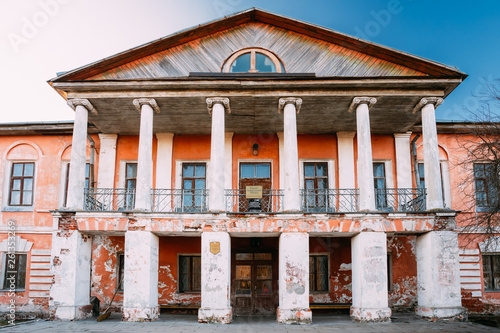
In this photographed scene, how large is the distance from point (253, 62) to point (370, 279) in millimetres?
7890

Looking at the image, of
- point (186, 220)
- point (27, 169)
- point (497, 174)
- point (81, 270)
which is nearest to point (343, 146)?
point (497, 174)

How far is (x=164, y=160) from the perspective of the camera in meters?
17.1

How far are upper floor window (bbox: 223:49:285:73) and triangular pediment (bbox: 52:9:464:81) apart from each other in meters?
0.19

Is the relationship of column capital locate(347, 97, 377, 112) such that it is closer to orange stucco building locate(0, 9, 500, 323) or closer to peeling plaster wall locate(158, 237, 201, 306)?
orange stucco building locate(0, 9, 500, 323)

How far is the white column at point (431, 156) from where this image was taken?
45.4ft

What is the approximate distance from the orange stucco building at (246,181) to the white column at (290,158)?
5 centimetres

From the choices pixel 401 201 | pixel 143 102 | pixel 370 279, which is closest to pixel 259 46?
pixel 143 102

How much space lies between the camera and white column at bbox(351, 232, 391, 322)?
1295 cm

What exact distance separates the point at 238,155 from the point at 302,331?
7668mm

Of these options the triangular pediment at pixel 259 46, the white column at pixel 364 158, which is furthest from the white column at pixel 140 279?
the white column at pixel 364 158

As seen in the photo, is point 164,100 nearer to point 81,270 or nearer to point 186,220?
point 186,220

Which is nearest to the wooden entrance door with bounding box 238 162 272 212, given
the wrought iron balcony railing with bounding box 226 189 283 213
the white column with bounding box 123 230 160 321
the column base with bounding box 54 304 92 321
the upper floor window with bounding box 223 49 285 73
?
the wrought iron balcony railing with bounding box 226 189 283 213

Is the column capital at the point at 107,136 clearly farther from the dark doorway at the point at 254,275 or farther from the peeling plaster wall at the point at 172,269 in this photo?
the dark doorway at the point at 254,275

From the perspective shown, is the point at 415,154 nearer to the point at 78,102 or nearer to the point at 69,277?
the point at 78,102
